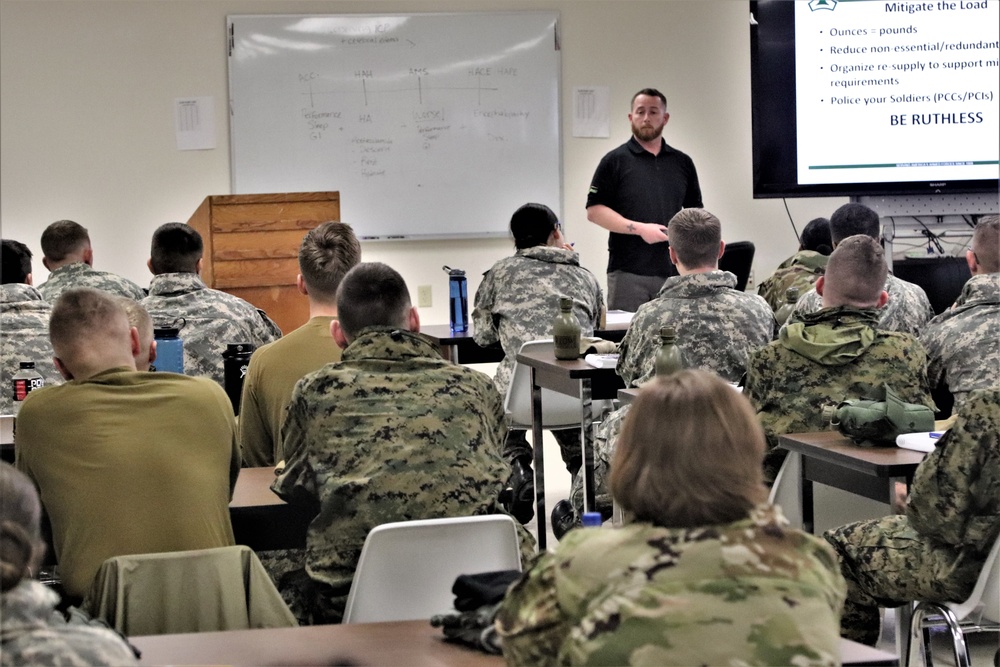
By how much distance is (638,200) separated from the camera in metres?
7.00

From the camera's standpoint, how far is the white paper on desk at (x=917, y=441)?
303 centimetres

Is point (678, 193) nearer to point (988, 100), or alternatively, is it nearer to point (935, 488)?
point (988, 100)

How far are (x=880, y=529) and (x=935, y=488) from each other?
0.32 meters

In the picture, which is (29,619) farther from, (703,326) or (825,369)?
(703,326)

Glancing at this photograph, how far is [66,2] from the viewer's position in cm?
736

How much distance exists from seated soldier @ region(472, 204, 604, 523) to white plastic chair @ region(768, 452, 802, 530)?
1951mm

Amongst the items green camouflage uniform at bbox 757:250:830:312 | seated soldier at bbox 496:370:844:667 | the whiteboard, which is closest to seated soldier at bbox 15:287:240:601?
seated soldier at bbox 496:370:844:667

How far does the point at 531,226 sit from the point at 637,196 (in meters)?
1.67

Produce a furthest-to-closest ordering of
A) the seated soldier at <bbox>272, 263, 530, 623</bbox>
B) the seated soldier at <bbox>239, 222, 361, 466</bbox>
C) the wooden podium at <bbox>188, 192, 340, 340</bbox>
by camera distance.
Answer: the wooden podium at <bbox>188, 192, 340, 340</bbox> → the seated soldier at <bbox>239, 222, 361, 466</bbox> → the seated soldier at <bbox>272, 263, 530, 623</bbox>

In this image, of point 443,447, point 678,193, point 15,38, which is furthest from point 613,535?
point 15,38

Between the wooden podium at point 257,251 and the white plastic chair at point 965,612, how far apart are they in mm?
3594

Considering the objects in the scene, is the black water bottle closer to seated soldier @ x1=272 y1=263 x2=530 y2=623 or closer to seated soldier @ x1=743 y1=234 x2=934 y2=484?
seated soldier @ x1=272 y1=263 x2=530 y2=623

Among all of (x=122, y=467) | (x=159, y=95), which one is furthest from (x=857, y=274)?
(x=159, y=95)

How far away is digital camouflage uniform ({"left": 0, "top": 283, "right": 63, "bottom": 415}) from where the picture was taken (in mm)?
4332
